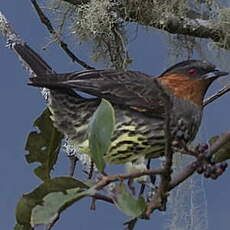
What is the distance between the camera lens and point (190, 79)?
0.96 meters

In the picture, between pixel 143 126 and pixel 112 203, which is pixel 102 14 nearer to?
pixel 143 126

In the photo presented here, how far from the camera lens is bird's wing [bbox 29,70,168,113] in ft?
2.53

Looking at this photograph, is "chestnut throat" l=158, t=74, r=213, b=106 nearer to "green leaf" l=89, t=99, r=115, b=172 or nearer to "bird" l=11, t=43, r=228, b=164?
"bird" l=11, t=43, r=228, b=164

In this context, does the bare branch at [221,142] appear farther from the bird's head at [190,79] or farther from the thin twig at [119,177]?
the bird's head at [190,79]

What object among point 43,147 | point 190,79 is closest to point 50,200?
point 43,147

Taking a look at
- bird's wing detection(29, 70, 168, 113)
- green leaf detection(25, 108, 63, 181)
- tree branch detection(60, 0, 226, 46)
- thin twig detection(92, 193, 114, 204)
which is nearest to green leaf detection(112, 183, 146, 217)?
thin twig detection(92, 193, 114, 204)

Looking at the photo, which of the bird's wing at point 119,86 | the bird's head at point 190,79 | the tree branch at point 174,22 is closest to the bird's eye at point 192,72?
the bird's head at point 190,79

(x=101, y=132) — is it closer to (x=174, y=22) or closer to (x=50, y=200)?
(x=50, y=200)

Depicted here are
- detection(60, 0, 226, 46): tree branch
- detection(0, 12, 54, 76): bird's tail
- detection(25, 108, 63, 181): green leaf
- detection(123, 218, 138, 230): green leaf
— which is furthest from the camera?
detection(60, 0, 226, 46): tree branch

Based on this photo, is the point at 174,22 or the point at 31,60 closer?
the point at 31,60

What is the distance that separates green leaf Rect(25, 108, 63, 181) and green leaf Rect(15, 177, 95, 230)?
89 mm

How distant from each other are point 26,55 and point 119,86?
99 millimetres

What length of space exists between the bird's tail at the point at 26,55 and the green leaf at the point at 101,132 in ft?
0.93

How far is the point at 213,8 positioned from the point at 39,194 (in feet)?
3.37
